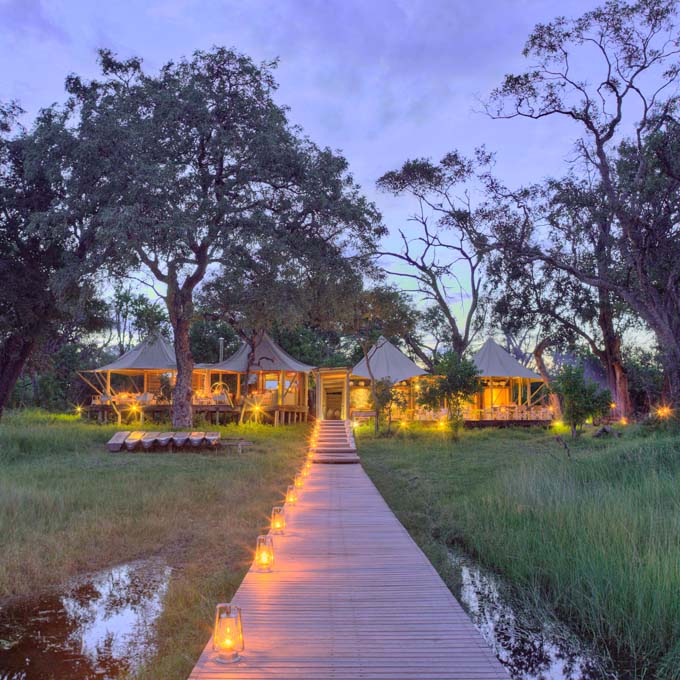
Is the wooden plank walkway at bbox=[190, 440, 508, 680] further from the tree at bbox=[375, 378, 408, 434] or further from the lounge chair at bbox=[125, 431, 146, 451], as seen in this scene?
the tree at bbox=[375, 378, 408, 434]

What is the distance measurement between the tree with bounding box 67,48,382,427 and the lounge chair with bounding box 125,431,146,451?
464 cm

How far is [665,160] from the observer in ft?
52.1

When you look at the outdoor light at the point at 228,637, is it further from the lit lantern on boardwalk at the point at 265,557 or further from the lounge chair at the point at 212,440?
the lounge chair at the point at 212,440

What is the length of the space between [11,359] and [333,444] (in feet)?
28.0

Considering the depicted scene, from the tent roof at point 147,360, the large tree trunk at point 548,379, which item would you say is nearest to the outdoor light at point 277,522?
the large tree trunk at point 548,379

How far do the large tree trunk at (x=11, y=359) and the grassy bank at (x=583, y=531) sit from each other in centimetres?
920

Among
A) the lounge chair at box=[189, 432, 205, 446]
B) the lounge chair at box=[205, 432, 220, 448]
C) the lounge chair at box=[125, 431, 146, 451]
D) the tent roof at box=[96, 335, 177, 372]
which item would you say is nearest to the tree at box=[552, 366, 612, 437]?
the lounge chair at box=[205, 432, 220, 448]

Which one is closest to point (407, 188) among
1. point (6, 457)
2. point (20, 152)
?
point (20, 152)

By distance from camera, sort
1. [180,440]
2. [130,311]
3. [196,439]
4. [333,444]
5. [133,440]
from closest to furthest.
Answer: [133,440]
[180,440]
[196,439]
[333,444]
[130,311]

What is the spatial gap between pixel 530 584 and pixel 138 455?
11887 millimetres

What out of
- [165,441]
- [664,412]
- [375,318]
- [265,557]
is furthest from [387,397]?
[265,557]

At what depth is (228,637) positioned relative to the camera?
142 inches

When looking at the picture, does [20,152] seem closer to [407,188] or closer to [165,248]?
[165,248]

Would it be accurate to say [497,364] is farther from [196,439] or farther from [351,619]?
[351,619]
